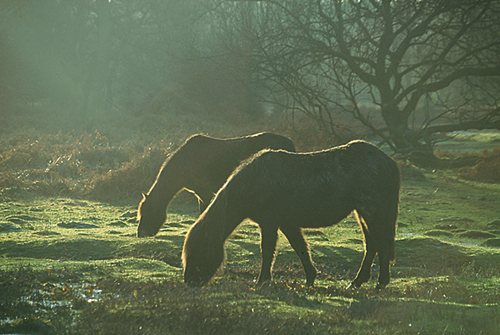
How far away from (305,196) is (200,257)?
1888mm

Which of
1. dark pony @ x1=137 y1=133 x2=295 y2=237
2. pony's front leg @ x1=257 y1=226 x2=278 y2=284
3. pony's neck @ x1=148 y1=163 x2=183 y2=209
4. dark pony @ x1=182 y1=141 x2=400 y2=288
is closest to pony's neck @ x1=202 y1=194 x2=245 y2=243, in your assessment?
dark pony @ x1=182 y1=141 x2=400 y2=288

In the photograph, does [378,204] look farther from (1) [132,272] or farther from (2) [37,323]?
(2) [37,323]

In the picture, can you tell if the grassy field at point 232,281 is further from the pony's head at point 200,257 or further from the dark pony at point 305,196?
the dark pony at point 305,196

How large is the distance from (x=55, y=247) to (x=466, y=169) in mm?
20524

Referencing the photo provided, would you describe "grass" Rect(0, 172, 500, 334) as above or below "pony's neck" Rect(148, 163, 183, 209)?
below

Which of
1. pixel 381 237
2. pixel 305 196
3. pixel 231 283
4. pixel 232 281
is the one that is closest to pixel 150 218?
pixel 232 281

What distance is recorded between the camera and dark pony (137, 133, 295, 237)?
1580 cm

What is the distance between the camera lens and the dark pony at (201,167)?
1580 cm

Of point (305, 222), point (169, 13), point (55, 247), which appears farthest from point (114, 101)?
point (305, 222)

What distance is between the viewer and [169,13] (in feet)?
209

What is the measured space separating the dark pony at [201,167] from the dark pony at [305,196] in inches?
155

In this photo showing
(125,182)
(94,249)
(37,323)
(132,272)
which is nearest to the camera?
(37,323)

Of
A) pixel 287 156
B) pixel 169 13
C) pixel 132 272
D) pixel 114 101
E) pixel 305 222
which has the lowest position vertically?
pixel 132 272

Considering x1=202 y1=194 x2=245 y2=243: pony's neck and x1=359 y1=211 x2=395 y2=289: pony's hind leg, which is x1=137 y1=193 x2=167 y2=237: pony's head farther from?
x1=359 y1=211 x2=395 y2=289: pony's hind leg
